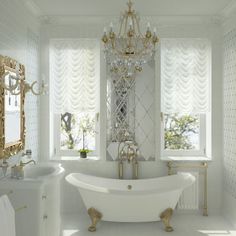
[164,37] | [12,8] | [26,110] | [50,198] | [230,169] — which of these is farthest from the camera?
[164,37]

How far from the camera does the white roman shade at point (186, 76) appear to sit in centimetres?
509

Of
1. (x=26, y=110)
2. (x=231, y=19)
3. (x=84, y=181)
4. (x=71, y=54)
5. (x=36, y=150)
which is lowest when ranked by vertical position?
(x=84, y=181)

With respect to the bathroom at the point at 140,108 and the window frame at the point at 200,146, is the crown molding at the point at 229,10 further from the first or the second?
the window frame at the point at 200,146

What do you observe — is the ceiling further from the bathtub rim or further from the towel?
the towel

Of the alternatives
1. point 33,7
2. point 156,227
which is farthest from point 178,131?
point 33,7

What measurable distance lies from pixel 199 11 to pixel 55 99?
2419 millimetres

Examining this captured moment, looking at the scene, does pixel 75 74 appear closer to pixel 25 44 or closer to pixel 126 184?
pixel 25 44

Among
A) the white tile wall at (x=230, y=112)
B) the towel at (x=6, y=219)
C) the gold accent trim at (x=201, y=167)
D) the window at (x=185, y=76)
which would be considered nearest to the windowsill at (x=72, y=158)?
the gold accent trim at (x=201, y=167)

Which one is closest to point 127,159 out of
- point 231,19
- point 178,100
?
point 178,100

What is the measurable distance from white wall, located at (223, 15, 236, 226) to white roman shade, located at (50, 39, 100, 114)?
73.1 inches

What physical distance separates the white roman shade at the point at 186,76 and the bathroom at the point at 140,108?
1 cm

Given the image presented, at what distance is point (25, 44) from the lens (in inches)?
168

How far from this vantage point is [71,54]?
511 centimetres

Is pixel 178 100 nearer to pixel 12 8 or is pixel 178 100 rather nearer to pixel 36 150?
pixel 36 150
